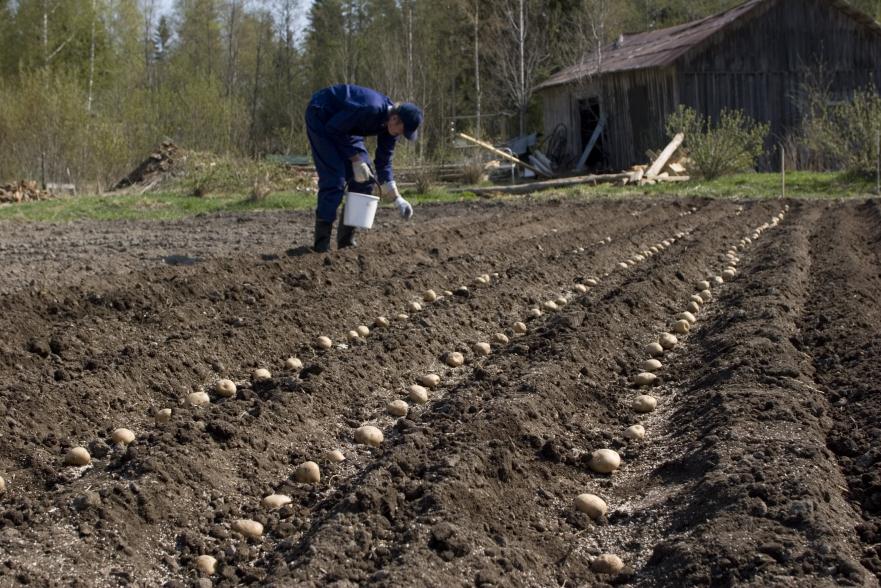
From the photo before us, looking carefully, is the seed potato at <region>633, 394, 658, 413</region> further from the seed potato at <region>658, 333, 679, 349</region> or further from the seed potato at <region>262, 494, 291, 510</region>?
the seed potato at <region>262, 494, 291, 510</region>

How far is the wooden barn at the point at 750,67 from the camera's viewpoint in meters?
23.3

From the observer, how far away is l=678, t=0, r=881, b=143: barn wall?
76.7ft

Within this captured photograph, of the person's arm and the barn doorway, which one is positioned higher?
the barn doorway

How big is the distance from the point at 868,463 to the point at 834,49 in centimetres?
2329

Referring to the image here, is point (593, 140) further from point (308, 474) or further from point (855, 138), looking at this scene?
point (308, 474)

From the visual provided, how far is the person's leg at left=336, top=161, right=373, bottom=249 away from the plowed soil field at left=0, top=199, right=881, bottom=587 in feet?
3.20

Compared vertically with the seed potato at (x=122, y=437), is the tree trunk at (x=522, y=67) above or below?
above

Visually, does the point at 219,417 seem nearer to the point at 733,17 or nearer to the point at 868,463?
the point at 868,463

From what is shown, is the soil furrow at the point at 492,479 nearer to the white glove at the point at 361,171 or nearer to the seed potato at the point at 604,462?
the seed potato at the point at 604,462

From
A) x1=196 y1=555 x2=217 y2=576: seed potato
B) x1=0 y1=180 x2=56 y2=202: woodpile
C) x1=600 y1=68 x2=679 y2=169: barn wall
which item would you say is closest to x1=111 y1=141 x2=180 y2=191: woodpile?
x1=0 y1=180 x2=56 y2=202: woodpile

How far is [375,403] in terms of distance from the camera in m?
4.64

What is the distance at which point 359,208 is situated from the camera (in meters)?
8.30

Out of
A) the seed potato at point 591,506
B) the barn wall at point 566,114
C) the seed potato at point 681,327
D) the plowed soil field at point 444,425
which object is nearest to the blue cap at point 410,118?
the plowed soil field at point 444,425

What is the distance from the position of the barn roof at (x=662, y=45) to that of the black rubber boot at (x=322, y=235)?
52.9ft
